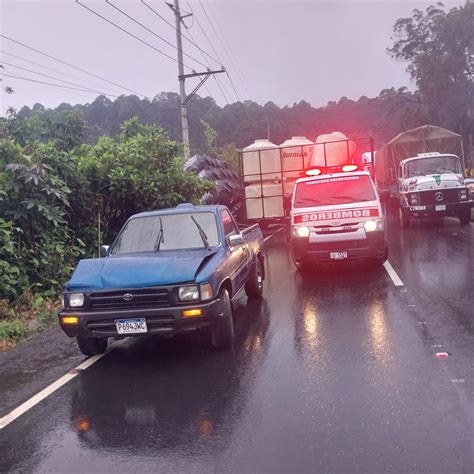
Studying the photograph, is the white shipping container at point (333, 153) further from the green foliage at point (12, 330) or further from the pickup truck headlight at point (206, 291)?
the pickup truck headlight at point (206, 291)

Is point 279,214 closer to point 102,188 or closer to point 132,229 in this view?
point 102,188

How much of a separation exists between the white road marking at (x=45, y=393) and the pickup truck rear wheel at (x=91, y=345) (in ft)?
0.22

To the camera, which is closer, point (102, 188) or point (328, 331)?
point (328, 331)

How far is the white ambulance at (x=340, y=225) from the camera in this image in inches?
431

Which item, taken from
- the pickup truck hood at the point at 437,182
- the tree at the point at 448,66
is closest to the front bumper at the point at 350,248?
the pickup truck hood at the point at 437,182

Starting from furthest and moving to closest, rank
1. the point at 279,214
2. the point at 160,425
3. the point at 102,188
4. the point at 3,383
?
1. the point at 279,214
2. the point at 102,188
3. the point at 3,383
4. the point at 160,425

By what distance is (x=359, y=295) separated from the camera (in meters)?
9.15

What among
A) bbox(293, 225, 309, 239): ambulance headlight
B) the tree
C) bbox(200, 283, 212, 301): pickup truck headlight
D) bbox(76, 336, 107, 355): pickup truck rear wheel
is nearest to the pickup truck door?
bbox(200, 283, 212, 301): pickup truck headlight

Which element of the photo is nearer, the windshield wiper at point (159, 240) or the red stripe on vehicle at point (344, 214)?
the windshield wiper at point (159, 240)

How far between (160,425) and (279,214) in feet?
53.8

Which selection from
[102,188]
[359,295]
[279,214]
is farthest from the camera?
[279,214]

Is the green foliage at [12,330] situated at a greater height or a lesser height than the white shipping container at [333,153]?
lesser

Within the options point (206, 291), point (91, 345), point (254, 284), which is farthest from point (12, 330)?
point (254, 284)

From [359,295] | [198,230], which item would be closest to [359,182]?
[359,295]
